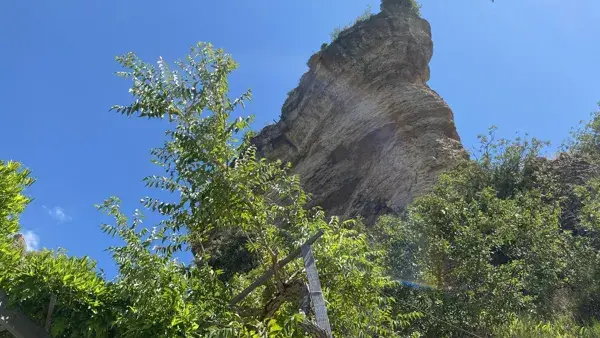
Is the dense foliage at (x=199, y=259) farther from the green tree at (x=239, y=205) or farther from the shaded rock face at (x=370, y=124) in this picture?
the shaded rock face at (x=370, y=124)

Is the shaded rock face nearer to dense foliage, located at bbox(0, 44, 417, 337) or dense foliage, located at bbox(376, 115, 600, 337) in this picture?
dense foliage, located at bbox(376, 115, 600, 337)

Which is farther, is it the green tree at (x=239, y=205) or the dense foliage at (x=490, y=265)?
the dense foliage at (x=490, y=265)

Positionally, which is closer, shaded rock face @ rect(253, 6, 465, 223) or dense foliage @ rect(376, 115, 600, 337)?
dense foliage @ rect(376, 115, 600, 337)

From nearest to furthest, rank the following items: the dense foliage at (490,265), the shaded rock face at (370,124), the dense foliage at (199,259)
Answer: the dense foliage at (199,259) < the dense foliage at (490,265) < the shaded rock face at (370,124)

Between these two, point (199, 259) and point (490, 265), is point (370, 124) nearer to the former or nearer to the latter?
point (490, 265)

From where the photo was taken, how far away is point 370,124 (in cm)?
2519

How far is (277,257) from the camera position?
5.78 m

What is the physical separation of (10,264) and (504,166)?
17.7 metres

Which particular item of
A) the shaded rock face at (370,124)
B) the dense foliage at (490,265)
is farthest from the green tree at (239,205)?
the shaded rock face at (370,124)

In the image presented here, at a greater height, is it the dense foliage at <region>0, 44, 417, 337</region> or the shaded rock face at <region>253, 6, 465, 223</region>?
the shaded rock face at <region>253, 6, 465, 223</region>

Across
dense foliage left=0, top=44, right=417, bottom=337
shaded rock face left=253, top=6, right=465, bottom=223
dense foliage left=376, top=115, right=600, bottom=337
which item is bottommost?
dense foliage left=0, top=44, right=417, bottom=337

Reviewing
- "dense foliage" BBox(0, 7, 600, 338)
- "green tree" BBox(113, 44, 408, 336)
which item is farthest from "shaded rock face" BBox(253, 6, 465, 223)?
"green tree" BBox(113, 44, 408, 336)

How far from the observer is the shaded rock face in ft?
74.7

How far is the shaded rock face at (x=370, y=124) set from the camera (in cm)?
2277
